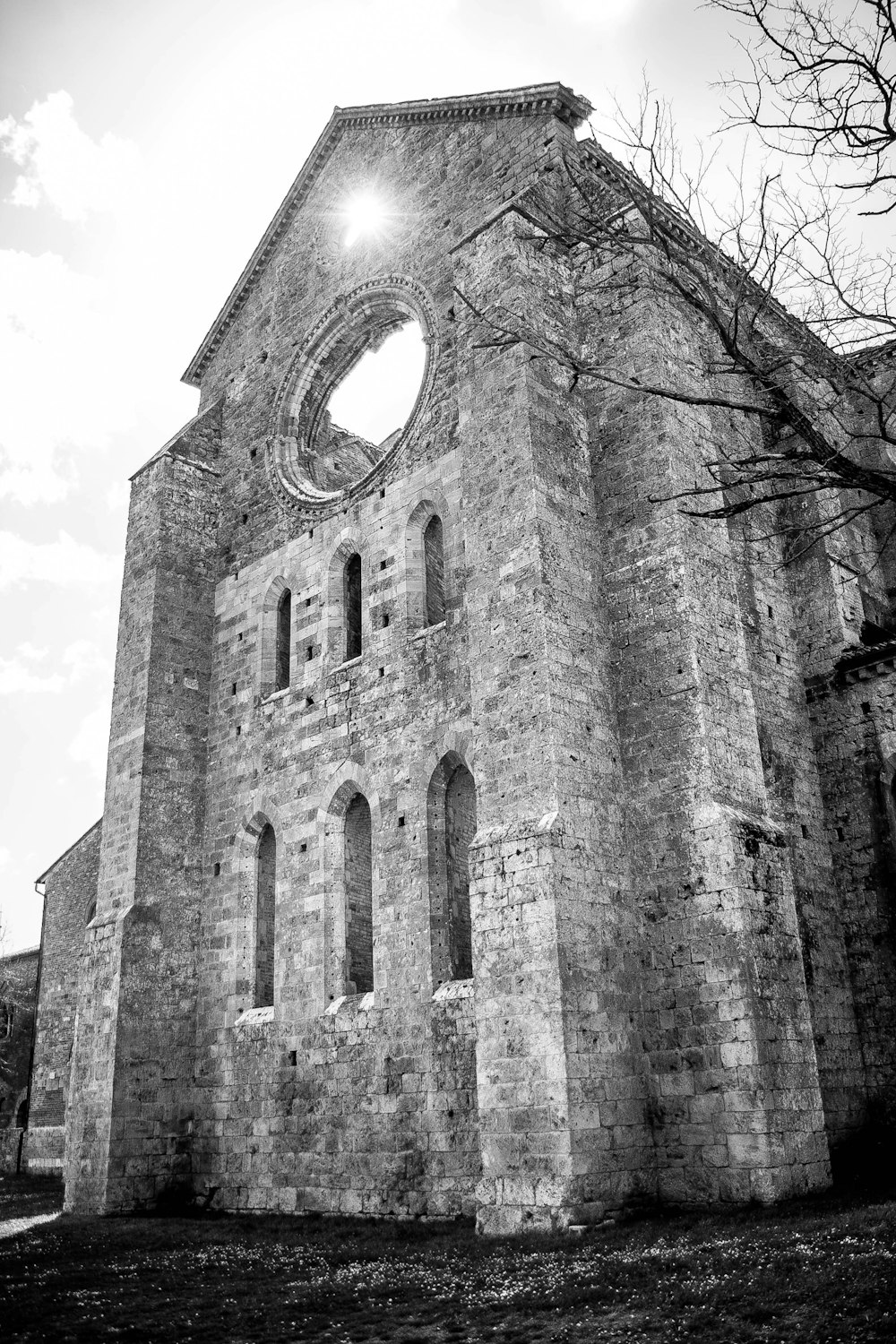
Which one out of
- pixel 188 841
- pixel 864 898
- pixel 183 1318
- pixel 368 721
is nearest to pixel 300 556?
pixel 368 721

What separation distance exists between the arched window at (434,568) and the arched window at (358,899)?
282 cm

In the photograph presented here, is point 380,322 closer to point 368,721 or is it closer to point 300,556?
point 300,556

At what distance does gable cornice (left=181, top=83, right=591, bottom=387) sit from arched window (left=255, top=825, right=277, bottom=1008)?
402 inches

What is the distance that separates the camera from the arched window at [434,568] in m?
15.7

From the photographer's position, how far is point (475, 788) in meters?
13.6

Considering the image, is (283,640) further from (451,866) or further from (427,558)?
(451,866)

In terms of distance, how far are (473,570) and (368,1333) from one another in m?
8.06

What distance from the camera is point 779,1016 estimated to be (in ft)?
36.4

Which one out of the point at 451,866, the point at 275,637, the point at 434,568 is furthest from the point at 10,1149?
the point at 434,568

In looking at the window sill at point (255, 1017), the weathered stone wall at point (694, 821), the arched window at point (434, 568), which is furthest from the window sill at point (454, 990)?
the arched window at point (434, 568)

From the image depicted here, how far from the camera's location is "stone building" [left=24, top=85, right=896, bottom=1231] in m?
11.1

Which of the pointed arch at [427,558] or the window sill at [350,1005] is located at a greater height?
the pointed arch at [427,558]

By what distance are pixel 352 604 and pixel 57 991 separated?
45.4 feet

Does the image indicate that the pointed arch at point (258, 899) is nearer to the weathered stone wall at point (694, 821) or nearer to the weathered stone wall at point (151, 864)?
the weathered stone wall at point (151, 864)
